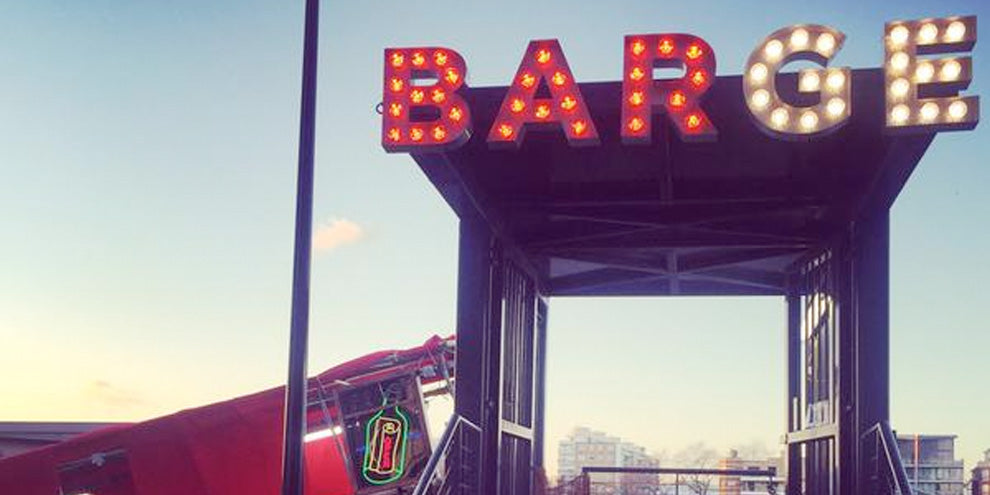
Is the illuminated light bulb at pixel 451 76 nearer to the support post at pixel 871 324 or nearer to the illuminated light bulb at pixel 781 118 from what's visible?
the illuminated light bulb at pixel 781 118

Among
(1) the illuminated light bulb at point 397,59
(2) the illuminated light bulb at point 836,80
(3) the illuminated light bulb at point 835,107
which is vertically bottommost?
(3) the illuminated light bulb at point 835,107

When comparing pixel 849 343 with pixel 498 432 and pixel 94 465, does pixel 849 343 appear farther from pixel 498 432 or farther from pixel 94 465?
pixel 94 465

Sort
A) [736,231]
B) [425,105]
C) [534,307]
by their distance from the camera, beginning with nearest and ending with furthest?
[425,105]
[736,231]
[534,307]

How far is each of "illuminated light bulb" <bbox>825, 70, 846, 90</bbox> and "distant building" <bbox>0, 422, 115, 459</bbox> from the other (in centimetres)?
2932

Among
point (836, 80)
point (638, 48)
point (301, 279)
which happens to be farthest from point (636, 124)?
point (301, 279)

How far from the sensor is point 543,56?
929 cm

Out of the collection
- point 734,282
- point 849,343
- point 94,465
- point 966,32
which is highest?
point 966,32

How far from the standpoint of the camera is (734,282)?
607 inches

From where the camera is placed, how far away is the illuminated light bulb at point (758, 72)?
28.7 feet

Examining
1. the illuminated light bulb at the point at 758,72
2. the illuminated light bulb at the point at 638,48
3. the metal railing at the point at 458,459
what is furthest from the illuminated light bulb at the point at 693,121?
the metal railing at the point at 458,459

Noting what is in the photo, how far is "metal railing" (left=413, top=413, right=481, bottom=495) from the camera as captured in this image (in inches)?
385

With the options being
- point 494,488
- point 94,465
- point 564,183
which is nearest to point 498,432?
point 494,488

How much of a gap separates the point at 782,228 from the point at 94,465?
39.2ft

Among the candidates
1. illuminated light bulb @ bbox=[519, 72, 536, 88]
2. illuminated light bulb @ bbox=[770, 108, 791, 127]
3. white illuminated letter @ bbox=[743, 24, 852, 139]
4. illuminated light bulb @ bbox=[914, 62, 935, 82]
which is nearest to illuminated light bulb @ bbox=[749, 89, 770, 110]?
white illuminated letter @ bbox=[743, 24, 852, 139]
